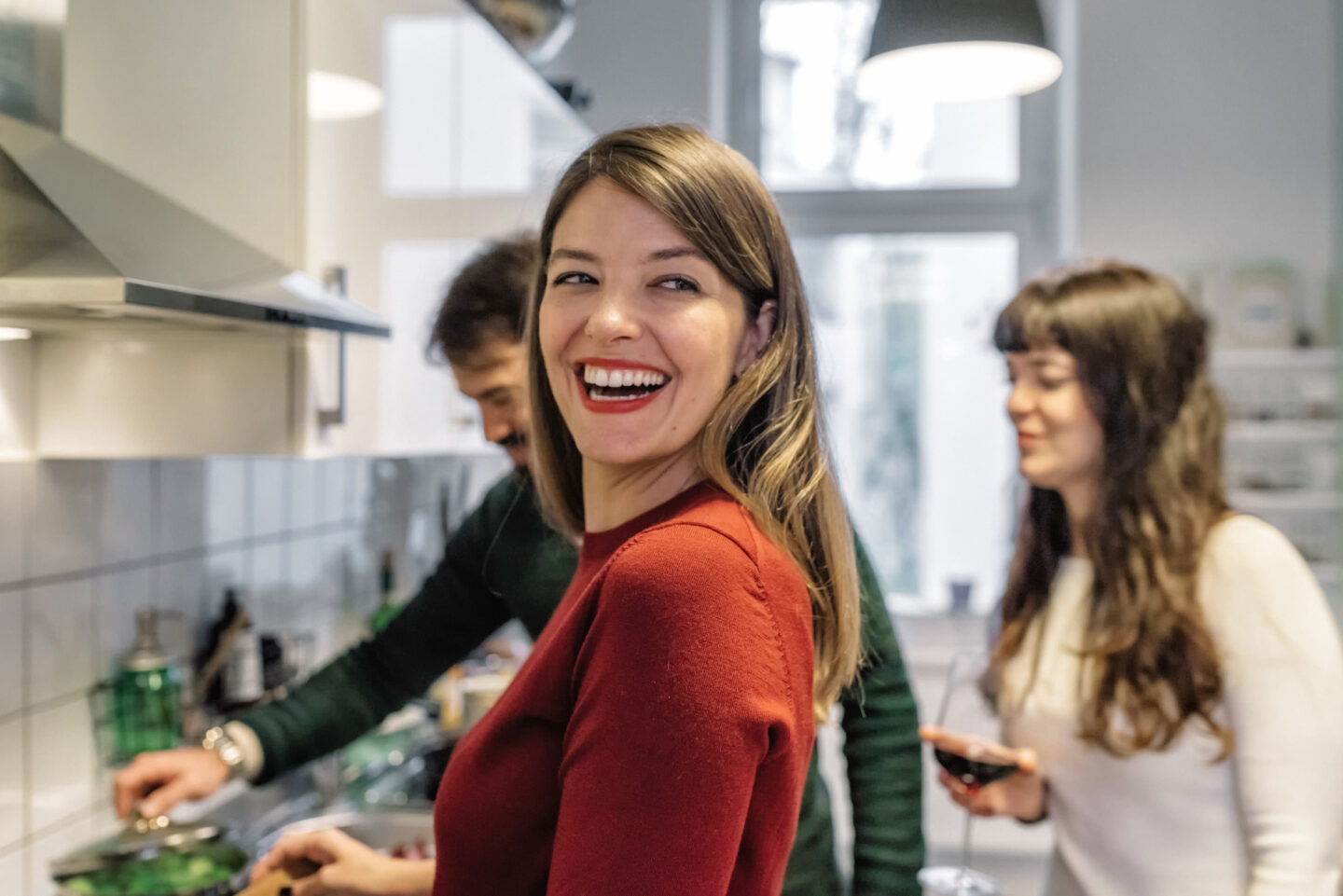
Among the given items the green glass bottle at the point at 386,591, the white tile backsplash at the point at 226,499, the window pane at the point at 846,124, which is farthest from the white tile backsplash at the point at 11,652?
the window pane at the point at 846,124

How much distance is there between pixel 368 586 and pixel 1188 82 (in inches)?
98.5

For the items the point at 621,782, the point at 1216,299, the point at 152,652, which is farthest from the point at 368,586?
the point at 1216,299

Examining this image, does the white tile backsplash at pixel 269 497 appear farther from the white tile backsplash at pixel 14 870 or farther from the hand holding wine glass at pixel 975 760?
the hand holding wine glass at pixel 975 760

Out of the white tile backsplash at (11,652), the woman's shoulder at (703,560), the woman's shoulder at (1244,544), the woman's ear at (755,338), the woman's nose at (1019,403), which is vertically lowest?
the white tile backsplash at (11,652)

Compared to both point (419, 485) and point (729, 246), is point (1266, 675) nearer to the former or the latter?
point (729, 246)

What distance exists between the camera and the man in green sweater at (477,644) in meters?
1.35

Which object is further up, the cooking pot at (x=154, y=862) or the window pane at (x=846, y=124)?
the window pane at (x=846, y=124)

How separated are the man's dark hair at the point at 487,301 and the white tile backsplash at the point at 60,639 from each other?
57cm

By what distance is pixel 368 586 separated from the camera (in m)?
2.42

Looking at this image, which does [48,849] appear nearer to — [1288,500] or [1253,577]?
[1253,577]

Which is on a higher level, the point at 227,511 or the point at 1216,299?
the point at 1216,299

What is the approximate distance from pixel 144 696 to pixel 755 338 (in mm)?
1093

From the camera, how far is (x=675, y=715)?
71 centimetres

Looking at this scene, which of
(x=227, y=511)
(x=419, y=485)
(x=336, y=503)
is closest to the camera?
(x=227, y=511)
